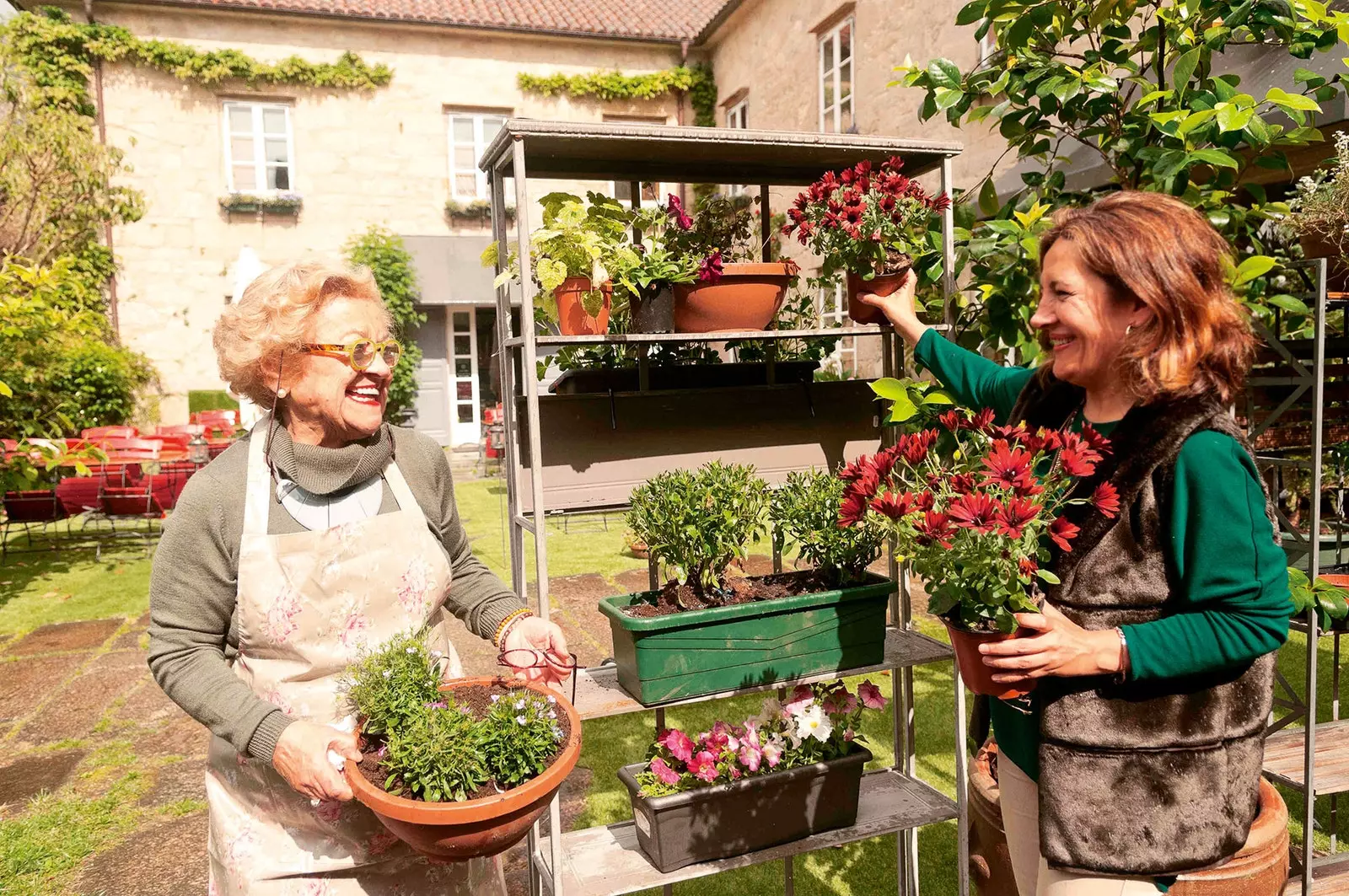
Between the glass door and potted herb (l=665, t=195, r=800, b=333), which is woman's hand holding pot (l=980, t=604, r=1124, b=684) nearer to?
potted herb (l=665, t=195, r=800, b=333)

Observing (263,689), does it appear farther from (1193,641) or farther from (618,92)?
(618,92)

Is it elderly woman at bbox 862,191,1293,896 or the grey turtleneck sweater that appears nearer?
elderly woman at bbox 862,191,1293,896

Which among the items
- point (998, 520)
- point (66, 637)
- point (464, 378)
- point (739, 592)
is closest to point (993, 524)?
point (998, 520)

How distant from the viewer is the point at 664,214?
7.82 feet

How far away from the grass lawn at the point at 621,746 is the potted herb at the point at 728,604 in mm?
1225

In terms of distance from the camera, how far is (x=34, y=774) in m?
3.77

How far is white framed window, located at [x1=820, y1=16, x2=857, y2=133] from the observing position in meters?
10.6

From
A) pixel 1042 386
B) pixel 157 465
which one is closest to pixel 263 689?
pixel 1042 386

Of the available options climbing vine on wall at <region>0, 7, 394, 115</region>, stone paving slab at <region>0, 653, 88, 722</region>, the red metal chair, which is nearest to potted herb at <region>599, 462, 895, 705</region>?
stone paving slab at <region>0, 653, 88, 722</region>

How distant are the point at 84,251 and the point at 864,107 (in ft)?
34.0

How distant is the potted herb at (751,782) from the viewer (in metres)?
→ 2.20

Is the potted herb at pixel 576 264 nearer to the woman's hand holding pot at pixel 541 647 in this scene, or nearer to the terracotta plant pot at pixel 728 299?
the terracotta plant pot at pixel 728 299

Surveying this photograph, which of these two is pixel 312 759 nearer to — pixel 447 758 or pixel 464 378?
pixel 447 758

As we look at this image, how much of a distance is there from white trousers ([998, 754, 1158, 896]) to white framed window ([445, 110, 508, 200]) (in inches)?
537
